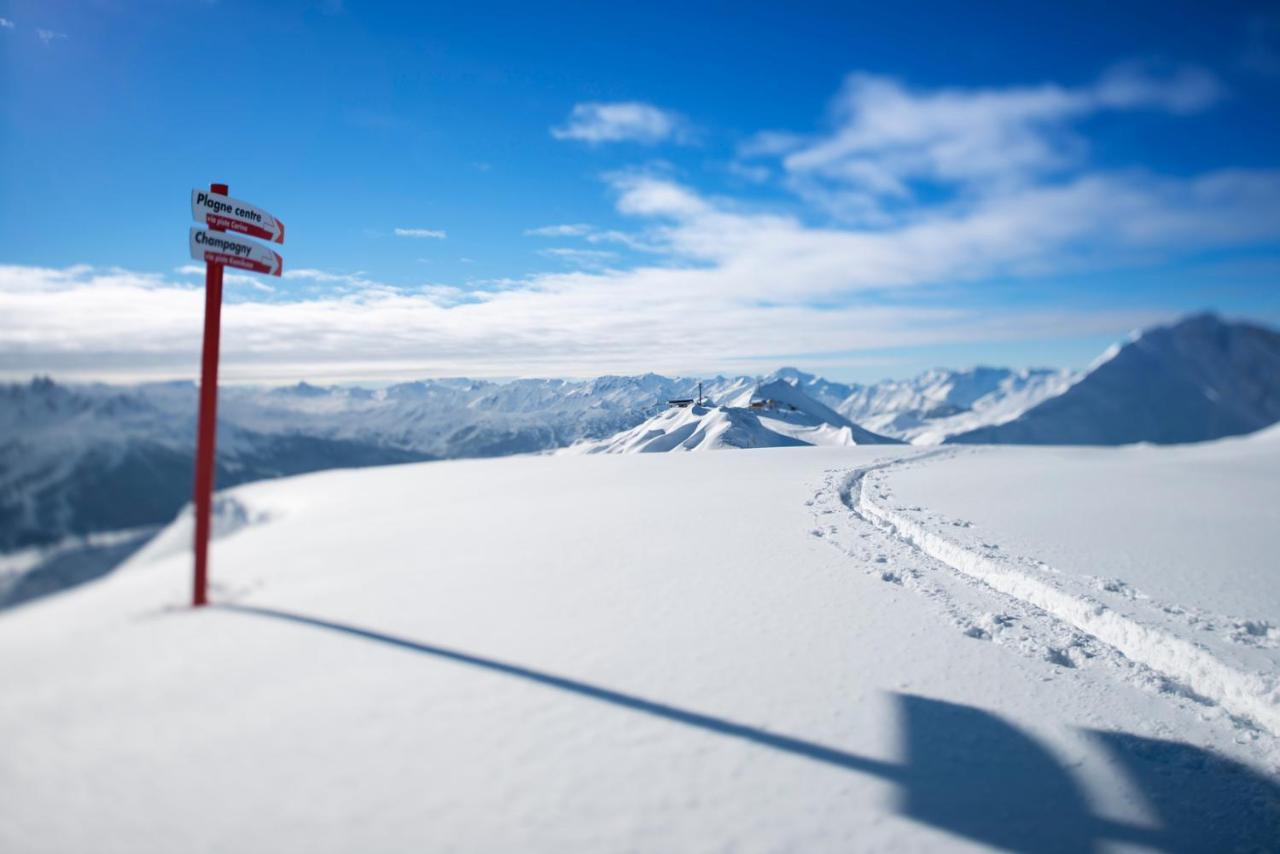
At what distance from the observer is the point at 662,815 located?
8.34 ft

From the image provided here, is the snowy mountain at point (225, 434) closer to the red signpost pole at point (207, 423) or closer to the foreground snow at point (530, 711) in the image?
the red signpost pole at point (207, 423)

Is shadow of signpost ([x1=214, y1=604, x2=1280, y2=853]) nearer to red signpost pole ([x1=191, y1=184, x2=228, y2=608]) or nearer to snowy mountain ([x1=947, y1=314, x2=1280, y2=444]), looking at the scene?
red signpost pole ([x1=191, y1=184, x2=228, y2=608])

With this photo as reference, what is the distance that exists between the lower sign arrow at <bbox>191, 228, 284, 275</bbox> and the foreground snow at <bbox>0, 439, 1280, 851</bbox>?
128cm

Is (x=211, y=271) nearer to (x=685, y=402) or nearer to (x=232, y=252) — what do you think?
(x=232, y=252)

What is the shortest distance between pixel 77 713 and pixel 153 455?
1194 mm

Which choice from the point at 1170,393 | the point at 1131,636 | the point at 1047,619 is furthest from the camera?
the point at 1170,393

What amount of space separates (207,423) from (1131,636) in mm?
7775

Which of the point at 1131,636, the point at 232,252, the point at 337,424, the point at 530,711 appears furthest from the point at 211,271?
the point at 1131,636

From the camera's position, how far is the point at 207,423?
9.55 feet

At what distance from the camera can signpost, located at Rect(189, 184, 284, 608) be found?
2846 millimetres

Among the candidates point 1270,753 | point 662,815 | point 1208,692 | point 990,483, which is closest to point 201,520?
point 662,815

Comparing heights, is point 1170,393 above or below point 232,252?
above

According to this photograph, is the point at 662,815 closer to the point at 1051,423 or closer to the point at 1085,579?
the point at 1085,579

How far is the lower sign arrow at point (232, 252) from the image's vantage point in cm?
297
